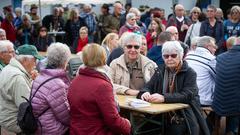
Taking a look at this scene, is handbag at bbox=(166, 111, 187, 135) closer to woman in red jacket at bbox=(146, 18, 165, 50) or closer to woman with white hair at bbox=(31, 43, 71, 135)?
woman with white hair at bbox=(31, 43, 71, 135)

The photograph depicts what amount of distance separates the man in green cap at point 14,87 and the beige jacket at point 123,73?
4.07 feet

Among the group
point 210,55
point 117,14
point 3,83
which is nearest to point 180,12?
point 117,14

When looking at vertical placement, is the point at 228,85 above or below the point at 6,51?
below

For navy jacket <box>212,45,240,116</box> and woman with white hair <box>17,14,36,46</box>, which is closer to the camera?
navy jacket <box>212,45,240,116</box>

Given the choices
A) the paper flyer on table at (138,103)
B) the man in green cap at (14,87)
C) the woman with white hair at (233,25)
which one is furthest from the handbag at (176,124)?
the woman with white hair at (233,25)

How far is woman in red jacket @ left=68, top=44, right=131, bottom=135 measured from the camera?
3.98 m

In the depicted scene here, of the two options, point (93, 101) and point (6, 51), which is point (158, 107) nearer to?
point (93, 101)

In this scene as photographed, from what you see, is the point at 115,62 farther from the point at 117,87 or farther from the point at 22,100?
the point at 22,100

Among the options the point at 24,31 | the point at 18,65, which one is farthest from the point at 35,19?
the point at 18,65

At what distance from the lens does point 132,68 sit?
5730 millimetres

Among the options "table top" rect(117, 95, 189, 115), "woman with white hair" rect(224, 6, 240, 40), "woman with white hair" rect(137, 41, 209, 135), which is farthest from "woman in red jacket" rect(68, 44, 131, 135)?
"woman with white hair" rect(224, 6, 240, 40)

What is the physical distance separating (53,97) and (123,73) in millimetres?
1683

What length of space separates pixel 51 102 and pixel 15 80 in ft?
2.18

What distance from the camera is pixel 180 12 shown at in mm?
10742
